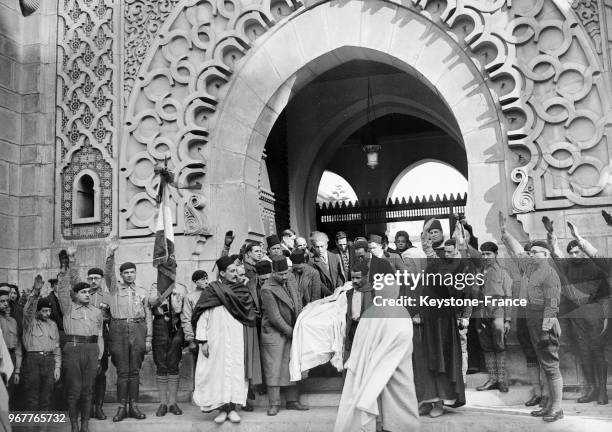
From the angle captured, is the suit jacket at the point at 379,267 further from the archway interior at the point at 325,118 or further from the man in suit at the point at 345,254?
the archway interior at the point at 325,118

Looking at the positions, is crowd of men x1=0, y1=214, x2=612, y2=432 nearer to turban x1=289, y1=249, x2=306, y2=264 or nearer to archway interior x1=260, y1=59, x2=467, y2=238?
turban x1=289, y1=249, x2=306, y2=264

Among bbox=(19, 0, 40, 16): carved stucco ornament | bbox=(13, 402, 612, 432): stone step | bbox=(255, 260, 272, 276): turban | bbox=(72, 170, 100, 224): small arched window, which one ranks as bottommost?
bbox=(13, 402, 612, 432): stone step

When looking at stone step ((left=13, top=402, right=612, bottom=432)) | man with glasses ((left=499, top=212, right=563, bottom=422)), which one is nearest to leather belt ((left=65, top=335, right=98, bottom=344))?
stone step ((left=13, top=402, right=612, bottom=432))

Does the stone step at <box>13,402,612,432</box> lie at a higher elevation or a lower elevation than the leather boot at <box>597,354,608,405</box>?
lower

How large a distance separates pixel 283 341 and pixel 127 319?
1866 mm

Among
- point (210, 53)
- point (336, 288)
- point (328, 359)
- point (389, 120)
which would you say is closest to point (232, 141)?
point (210, 53)

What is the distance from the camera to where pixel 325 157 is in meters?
15.5

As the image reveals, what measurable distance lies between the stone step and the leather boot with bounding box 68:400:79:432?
0.46 feet

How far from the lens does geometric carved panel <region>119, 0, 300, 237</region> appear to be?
34.5 ft

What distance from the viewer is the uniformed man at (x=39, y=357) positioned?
8367mm

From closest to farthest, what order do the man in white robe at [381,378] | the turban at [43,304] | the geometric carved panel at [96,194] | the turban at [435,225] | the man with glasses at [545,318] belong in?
the man in white robe at [381,378], the man with glasses at [545,318], the turban at [435,225], the turban at [43,304], the geometric carved panel at [96,194]

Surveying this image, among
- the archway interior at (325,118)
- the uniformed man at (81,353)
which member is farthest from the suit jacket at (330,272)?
the archway interior at (325,118)

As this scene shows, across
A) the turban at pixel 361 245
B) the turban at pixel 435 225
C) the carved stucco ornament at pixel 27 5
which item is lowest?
the turban at pixel 361 245

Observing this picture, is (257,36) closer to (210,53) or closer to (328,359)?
(210,53)
